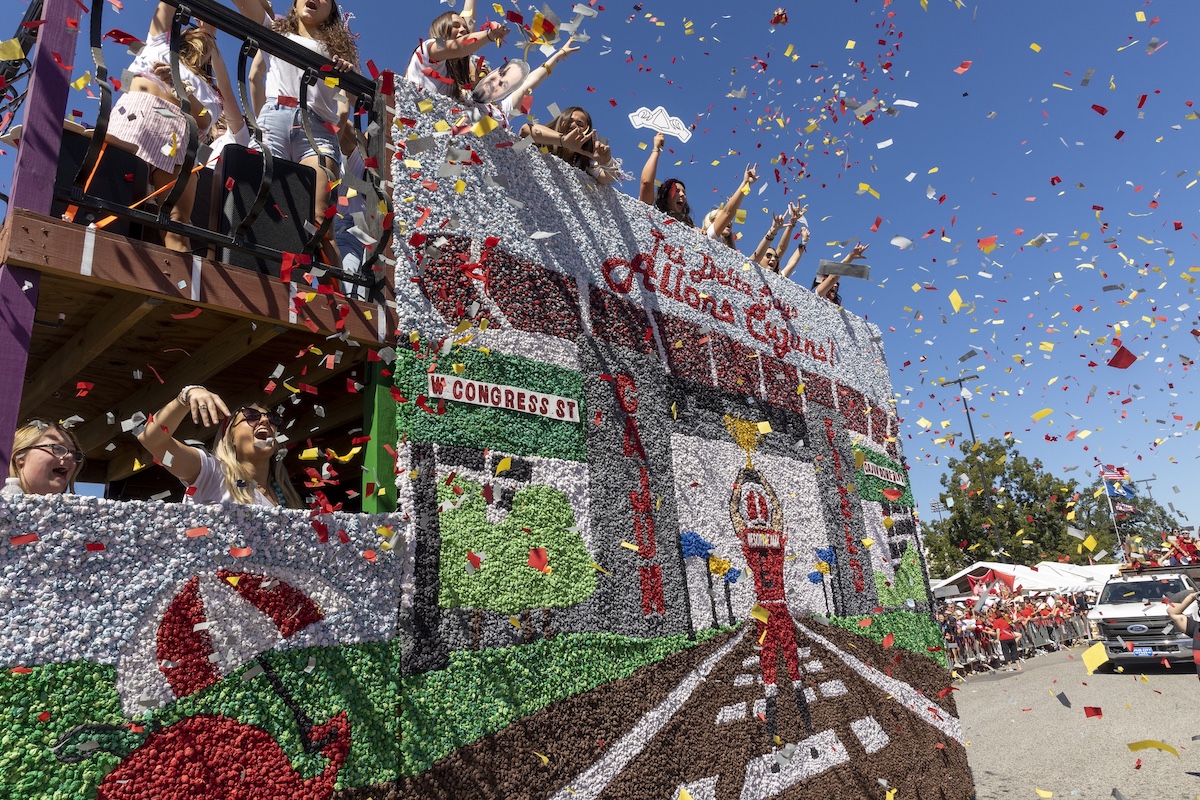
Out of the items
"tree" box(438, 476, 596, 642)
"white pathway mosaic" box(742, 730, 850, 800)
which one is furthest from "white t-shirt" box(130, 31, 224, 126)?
"white pathway mosaic" box(742, 730, 850, 800)

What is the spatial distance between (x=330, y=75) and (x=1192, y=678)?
1681 cm

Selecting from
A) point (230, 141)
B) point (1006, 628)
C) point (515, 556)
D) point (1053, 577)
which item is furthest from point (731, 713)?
point (1053, 577)

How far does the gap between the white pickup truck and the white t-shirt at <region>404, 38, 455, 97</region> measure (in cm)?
1586

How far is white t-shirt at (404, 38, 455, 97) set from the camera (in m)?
4.11

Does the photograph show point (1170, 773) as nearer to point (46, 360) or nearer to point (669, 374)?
point (669, 374)

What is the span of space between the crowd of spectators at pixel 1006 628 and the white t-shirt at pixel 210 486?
1506 centimetres

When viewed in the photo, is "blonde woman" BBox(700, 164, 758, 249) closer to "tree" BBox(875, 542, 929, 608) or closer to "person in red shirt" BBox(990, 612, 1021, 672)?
"tree" BBox(875, 542, 929, 608)

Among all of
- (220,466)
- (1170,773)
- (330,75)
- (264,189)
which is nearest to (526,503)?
(220,466)

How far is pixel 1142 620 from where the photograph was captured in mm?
14062

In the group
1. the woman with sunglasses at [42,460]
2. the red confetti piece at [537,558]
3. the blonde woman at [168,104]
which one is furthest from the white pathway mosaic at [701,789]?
the blonde woman at [168,104]

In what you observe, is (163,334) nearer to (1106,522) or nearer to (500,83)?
(500,83)

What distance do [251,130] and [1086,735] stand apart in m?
10.6

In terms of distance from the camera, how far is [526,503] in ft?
12.3

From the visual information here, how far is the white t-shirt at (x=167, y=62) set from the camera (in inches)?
126
